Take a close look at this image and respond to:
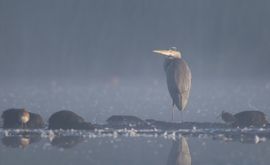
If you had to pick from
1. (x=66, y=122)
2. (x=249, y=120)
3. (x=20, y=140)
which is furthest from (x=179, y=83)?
(x=20, y=140)

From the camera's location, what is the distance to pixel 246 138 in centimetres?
2675

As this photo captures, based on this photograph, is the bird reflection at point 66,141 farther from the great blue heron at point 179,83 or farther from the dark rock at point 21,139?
the great blue heron at point 179,83

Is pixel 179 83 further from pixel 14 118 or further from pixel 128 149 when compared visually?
pixel 128 149

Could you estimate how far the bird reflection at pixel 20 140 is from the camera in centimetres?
2555

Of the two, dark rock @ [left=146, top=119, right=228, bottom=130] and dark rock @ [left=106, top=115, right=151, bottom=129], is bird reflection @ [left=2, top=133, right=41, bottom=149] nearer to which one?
dark rock @ [left=106, top=115, right=151, bottom=129]

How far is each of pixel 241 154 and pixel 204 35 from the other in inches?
3225

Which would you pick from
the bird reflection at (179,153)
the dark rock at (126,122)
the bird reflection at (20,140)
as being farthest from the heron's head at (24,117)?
the bird reflection at (179,153)

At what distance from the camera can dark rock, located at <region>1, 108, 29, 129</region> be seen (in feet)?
96.0

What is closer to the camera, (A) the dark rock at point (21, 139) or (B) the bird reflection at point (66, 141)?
(B) the bird reflection at point (66, 141)

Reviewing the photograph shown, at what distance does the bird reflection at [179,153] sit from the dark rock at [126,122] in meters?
3.66

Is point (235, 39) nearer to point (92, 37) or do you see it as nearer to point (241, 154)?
point (92, 37)

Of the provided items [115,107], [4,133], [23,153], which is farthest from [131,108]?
[23,153]

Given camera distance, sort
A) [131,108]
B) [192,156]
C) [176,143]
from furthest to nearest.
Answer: [131,108]
[176,143]
[192,156]

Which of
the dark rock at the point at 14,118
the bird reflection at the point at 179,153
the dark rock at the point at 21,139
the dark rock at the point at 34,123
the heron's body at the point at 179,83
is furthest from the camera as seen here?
the heron's body at the point at 179,83
